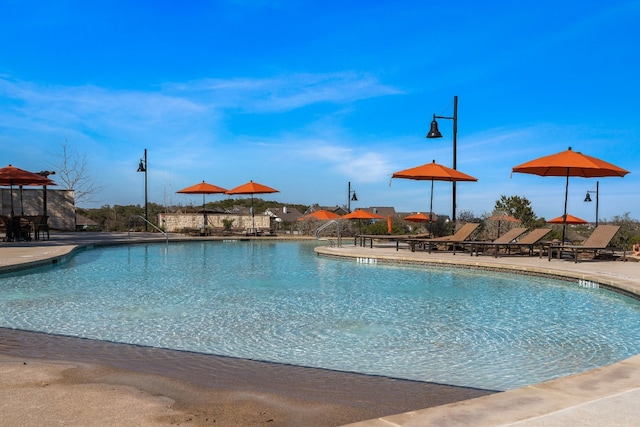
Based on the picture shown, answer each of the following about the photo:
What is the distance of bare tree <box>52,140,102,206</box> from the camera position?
2669 centimetres

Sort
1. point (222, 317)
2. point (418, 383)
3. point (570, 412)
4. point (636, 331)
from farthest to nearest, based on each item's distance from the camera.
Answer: point (222, 317) < point (636, 331) < point (418, 383) < point (570, 412)

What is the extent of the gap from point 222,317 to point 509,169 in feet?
30.2

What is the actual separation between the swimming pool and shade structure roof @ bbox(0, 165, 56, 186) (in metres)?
5.93

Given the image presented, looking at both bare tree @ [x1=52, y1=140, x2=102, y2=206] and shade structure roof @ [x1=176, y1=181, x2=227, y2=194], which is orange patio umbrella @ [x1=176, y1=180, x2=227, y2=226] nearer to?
shade structure roof @ [x1=176, y1=181, x2=227, y2=194]

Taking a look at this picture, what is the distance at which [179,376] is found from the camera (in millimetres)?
3383

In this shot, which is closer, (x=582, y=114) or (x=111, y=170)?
(x=582, y=114)

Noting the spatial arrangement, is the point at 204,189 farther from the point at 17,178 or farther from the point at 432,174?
the point at 432,174

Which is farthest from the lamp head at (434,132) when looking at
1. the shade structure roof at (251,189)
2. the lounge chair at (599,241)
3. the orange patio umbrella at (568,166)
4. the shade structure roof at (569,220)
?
the shade structure roof at (569,220)

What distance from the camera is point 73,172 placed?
26797 mm

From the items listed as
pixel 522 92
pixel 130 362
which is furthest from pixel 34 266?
pixel 522 92

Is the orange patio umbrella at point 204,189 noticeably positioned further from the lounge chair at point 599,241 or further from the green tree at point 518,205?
the lounge chair at point 599,241

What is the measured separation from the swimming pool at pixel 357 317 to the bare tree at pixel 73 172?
19277mm

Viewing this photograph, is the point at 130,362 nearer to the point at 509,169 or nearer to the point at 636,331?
the point at 636,331

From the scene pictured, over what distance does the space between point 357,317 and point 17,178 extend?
12.7 meters
